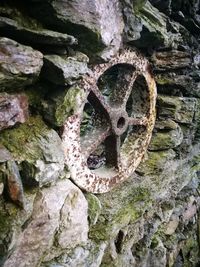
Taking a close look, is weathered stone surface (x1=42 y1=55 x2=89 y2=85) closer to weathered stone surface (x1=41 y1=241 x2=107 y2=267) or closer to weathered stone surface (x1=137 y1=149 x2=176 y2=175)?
weathered stone surface (x1=41 y1=241 x2=107 y2=267)

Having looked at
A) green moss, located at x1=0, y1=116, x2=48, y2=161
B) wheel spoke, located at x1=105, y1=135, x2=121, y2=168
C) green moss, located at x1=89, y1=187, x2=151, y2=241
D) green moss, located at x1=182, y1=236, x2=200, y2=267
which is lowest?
green moss, located at x1=182, y1=236, x2=200, y2=267

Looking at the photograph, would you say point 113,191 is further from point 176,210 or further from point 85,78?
point 176,210

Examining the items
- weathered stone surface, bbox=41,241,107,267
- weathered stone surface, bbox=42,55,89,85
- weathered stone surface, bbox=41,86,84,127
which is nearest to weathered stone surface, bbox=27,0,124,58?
weathered stone surface, bbox=42,55,89,85

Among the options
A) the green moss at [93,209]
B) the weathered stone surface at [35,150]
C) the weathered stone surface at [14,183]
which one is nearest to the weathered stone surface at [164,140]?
the green moss at [93,209]

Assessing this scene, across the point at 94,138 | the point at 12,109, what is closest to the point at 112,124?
the point at 94,138

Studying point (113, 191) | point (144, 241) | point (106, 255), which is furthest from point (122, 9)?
point (144, 241)

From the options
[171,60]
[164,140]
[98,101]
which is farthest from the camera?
[164,140]

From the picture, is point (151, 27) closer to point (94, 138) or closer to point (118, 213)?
point (94, 138)
